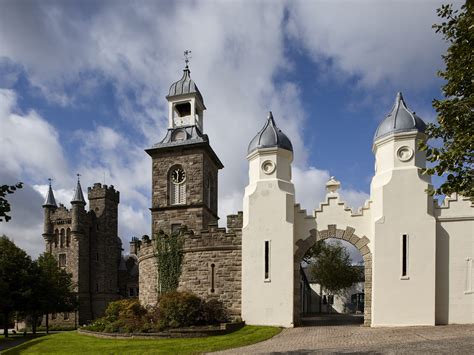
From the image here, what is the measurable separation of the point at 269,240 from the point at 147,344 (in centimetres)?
794

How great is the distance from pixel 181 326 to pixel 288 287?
18.9 feet

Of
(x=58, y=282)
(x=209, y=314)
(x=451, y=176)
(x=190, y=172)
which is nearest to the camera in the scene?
(x=451, y=176)

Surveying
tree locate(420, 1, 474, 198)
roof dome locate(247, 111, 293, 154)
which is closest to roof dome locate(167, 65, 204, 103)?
roof dome locate(247, 111, 293, 154)

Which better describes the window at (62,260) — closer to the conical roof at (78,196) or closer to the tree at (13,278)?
the conical roof at (78,196)

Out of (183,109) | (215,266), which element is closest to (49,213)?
(183,109)

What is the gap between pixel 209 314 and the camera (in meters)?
18.7

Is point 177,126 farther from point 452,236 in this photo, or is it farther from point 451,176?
point 451,176

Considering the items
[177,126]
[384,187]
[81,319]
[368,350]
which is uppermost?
[177,126]

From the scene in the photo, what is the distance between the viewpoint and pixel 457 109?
27.8ft

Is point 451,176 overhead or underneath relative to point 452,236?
overhead

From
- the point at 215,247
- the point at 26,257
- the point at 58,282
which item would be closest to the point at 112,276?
the point at 58,282

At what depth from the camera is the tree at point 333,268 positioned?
38.6m

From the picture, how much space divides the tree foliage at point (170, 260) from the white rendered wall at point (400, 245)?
1077 centimetres

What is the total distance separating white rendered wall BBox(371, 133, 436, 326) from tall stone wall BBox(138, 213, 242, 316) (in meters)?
7.25
